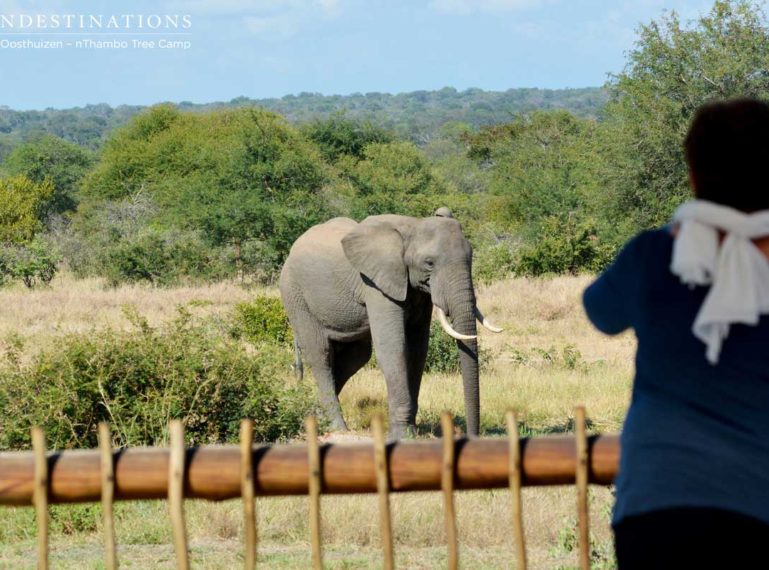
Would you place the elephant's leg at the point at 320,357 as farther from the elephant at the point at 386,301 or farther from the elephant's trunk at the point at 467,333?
the elephant's trunk at the point at 467,333

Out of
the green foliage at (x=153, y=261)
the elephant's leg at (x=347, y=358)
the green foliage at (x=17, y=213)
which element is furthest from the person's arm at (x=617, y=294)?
the green foliage at (x=17, y=213)

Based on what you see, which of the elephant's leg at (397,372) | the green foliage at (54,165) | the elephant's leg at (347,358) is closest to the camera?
the elephant's leg at (397,372)

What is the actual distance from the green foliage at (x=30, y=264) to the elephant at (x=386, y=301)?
42.4ft

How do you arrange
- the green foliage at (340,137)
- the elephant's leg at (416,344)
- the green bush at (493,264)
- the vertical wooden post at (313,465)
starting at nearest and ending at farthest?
the vertical wooden post at (313,465) → the elephant's leg at (416,344) → the green bush at (493,264) → the green foliage at (340,137)

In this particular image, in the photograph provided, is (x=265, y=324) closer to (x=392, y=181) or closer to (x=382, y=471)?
(x=382, y=471)

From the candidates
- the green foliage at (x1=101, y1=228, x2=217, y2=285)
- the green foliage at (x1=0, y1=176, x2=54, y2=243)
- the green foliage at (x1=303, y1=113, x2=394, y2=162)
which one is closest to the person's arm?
the green foliage at (x1=101, y1=228, x2=217, y2=285)

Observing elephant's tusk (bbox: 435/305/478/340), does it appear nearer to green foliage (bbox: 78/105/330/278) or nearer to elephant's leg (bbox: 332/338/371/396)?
elephant's leg (bbox: 332/338/371/396)

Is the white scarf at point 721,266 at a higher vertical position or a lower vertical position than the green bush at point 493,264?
higher

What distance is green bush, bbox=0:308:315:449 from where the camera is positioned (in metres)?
8.02

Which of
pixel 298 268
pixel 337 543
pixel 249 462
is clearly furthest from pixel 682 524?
pixel 298 268

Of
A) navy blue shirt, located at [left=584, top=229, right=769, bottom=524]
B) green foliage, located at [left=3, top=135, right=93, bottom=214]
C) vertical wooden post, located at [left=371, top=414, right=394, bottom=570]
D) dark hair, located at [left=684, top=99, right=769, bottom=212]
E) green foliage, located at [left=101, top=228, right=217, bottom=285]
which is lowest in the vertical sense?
green foliage, located at [left=101, top=228, right=217, bottom=285]

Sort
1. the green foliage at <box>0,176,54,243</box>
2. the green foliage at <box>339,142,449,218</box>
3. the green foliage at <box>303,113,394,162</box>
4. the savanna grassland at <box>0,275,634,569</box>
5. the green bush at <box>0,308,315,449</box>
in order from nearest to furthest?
1. the savanna grassland at <box>0,275,634,569</box>
2. the green bush at <box>0,308,315,449</box>
3. the green foliage at <box>339,142,449,218</box>
4. the green foliage at <box>0,176,54,243</box>
5. the green foliage at <box>303,113,394,162</box>

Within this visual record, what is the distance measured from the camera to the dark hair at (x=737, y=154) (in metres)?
2.36

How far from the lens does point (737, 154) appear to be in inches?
93.1
